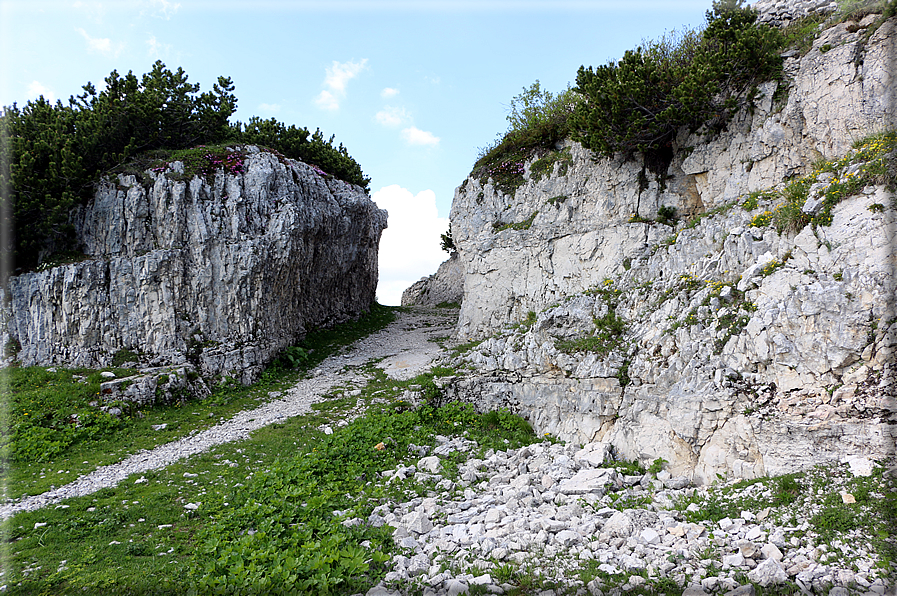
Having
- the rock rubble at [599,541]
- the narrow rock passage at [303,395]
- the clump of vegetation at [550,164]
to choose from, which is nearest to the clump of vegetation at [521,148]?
the clump of vegetation at [550,164]

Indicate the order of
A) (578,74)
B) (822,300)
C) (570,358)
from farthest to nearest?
(578,74), (570,358), (822,300)

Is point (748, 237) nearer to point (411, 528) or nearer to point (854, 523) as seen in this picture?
point (854, 523)

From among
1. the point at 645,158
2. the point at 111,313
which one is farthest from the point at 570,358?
the point at 111,313

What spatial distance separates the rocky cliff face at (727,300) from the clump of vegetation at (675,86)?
80cm

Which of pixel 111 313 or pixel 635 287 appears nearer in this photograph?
pixel 635 287

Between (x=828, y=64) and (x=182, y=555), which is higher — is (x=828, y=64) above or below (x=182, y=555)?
above

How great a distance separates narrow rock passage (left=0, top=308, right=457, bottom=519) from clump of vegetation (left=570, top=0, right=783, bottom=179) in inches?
588

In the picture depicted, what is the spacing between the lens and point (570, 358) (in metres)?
15.7

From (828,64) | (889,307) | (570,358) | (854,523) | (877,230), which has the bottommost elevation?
(854,523)

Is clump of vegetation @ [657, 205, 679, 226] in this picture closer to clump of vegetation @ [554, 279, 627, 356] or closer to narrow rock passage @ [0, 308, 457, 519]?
clump of vegetation @ [554, 279, 627, 356]

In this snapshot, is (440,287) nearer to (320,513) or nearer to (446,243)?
(446,243)

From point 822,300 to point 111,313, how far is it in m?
29.0

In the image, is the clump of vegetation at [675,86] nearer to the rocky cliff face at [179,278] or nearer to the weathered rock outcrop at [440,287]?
the rocky cliff face at [179,278]

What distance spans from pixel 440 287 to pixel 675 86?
36014mm
